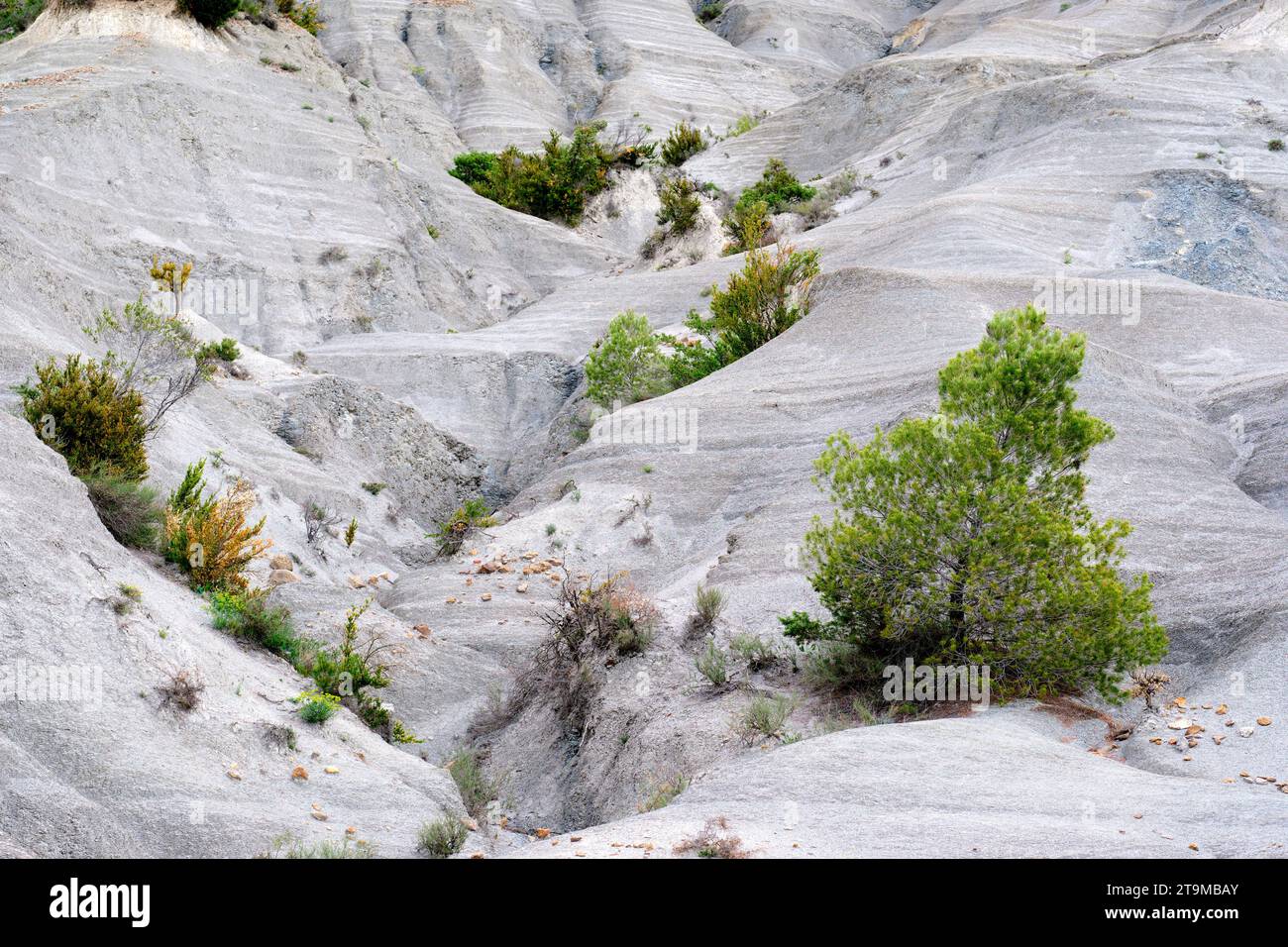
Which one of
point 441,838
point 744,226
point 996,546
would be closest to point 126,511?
point 441,838

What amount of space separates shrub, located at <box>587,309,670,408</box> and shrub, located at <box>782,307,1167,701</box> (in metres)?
10.5

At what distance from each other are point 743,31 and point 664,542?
46322 millimetres

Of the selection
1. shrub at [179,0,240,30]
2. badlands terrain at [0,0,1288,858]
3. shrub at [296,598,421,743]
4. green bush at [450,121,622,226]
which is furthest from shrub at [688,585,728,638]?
green bush at [450,121,622,226]

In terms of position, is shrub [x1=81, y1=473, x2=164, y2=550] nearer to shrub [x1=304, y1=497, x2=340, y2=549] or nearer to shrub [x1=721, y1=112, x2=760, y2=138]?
shrub [x1=304, y1=497, x2=340, y2=549]

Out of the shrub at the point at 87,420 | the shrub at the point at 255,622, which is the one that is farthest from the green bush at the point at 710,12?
the shrub at the point at 255,622

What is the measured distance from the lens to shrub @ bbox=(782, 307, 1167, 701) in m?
9.24

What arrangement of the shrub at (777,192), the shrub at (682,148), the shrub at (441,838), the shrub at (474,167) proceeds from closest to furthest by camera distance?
the shrub at (441,838) → the shrub at (777,192) → the shrub at (474,167) → the shrub at (682,148)

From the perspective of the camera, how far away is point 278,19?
3381cm

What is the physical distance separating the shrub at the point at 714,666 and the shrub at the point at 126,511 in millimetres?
5515

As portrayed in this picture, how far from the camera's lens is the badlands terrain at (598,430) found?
792 centimetres

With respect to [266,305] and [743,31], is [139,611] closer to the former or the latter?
[266,305]

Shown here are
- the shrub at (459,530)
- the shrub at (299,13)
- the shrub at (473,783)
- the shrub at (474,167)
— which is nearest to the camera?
the shrub at (473,783)

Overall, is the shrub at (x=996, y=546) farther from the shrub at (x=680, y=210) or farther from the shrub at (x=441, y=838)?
the shrub at (x=680, y=210)
